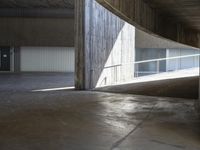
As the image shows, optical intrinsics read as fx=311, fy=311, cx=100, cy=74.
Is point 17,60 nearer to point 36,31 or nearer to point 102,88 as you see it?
point 36,31

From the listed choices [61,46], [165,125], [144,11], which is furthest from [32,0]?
[165,125]

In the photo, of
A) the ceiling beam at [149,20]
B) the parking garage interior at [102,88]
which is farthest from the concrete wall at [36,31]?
the ceiling beam at [149,20]

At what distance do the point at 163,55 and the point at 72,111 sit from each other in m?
21.5

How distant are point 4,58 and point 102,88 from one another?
56.5 ft

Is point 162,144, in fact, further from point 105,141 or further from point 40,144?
point 40,144

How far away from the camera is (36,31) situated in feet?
96.1

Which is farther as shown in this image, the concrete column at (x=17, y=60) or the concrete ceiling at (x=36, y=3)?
the concrete column at (x=17, y=60)

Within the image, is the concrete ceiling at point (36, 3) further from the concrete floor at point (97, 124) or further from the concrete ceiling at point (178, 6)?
the concrete ceiling at point (178, 6)

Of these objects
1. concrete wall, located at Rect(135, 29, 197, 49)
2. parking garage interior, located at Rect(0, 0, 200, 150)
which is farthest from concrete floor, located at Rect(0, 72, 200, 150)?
concrete wall, located at Rect(135, 29, 197, 49)

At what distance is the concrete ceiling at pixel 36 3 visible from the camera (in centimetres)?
2652

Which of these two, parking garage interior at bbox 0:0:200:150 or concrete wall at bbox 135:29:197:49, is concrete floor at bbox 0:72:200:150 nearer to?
parking garage interior at bbox 0:0:200:150

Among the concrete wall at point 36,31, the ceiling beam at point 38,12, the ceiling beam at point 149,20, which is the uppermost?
the ceiling beam at point 38,12

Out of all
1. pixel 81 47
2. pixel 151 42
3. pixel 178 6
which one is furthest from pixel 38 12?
pixel 178 6

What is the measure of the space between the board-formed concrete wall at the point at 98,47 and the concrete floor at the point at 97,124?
3585 mm
